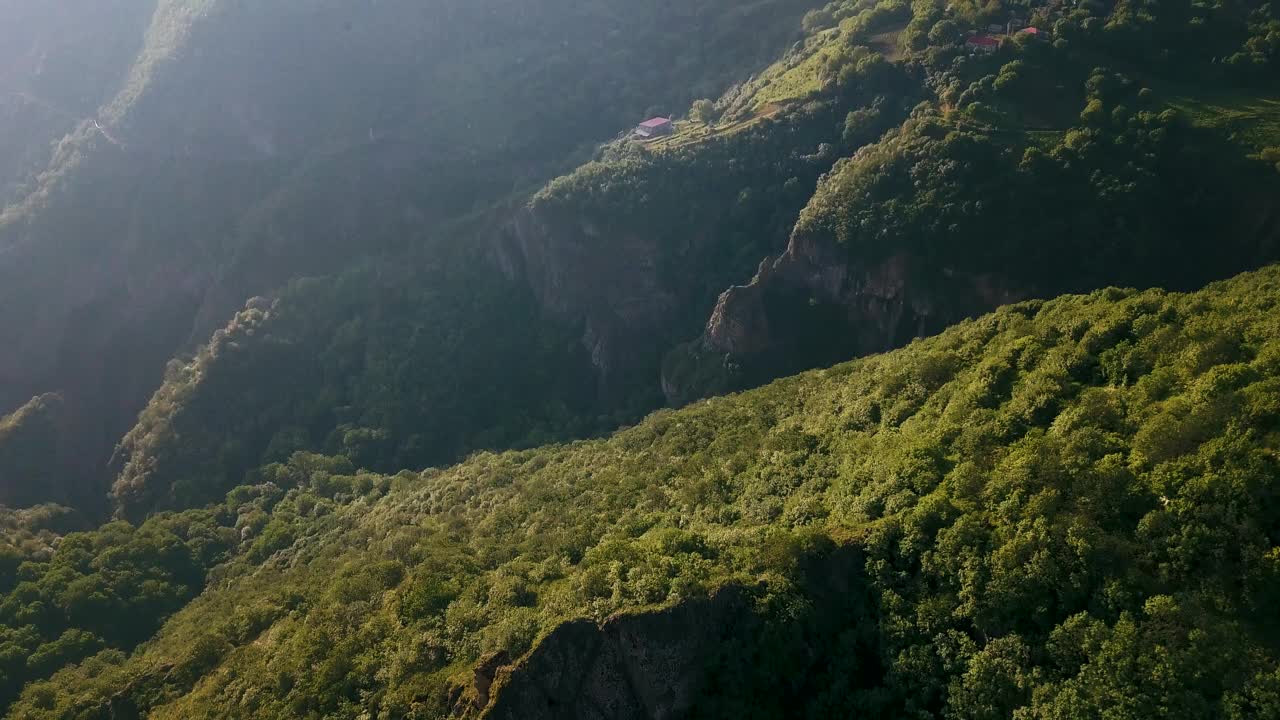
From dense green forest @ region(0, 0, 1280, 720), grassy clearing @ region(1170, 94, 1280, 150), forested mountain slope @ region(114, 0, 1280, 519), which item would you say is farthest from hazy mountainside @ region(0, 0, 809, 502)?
grassy clearing @ region(1170, 94, 1280, 150)

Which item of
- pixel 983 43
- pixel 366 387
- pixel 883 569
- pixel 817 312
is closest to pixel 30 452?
pixel 366 387

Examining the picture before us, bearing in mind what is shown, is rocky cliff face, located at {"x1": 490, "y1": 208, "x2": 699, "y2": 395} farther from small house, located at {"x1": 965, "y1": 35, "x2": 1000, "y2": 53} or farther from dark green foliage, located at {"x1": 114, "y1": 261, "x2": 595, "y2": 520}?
small house, located at {"x1": 965, "y1": 35, "x2": 1000, "y2": 53}

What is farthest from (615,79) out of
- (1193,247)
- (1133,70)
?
(1193,247)

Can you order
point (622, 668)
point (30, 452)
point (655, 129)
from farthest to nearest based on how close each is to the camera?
point (655, 129), point (30, 452), point (622, 668)

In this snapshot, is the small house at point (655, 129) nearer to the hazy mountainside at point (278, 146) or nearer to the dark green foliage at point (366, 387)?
the hazy mountainside at point (278, 146)

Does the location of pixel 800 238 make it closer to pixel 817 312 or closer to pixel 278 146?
pixel 817 312

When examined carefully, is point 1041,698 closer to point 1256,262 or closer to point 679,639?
point 679,639
